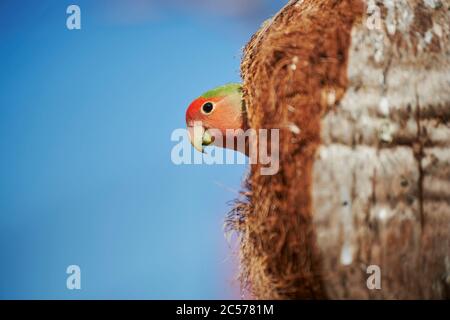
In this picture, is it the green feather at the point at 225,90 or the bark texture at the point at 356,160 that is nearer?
the bark texture at the point at 356,160

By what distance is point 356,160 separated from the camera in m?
1.32

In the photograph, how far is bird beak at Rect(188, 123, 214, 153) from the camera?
1.90m

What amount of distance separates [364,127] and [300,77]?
0.74 ft

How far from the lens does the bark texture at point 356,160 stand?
1308 millimetres

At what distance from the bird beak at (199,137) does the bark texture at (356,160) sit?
47cm

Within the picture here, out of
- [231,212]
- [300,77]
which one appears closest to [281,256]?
[231,212]

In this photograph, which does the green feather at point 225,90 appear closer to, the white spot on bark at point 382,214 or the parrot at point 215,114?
the parrot at point 215,114

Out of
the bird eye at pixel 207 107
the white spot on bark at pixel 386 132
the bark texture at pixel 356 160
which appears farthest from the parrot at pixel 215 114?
the white spot on bark at pixel 386 132

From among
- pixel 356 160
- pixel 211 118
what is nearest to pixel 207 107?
pixel 211 118

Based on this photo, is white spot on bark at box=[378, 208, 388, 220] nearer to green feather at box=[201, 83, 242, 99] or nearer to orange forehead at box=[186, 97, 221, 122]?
green feather at box=[201, 83, 242, 99]

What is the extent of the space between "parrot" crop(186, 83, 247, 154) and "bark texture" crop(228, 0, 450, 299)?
0.23 meters

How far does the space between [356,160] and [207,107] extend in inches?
28.4
